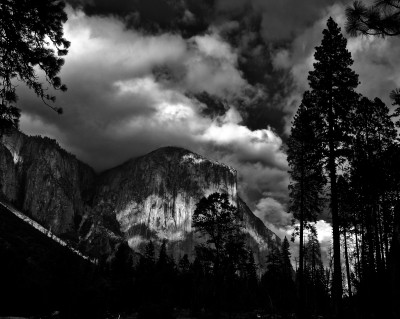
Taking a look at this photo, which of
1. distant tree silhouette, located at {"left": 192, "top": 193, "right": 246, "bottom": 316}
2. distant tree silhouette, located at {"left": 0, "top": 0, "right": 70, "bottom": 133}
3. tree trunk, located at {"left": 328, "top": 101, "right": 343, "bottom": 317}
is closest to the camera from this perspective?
distant tree silhouette, located at {"left": 0, "top": 0, "right": 70, "bottom": 133}

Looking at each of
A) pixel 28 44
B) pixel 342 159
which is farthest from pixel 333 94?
pixel 28 44

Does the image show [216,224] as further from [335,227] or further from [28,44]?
[28,44]

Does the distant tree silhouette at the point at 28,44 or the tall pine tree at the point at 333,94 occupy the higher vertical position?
the tall pine tree at the point at 333,94

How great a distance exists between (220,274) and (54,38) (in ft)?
103

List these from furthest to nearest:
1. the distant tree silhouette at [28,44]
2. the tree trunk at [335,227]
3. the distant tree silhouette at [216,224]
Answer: the distant tree silhouette at [216,224] → the tree trunk at [335,227] → the distant tree silhouette at [28,44]

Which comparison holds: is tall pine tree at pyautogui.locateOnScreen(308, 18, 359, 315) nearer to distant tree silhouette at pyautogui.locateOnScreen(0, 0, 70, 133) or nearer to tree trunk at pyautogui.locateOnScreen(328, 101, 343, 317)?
tree trunk at pyautogui.locateOnScreen(328, 101, 343, 317)

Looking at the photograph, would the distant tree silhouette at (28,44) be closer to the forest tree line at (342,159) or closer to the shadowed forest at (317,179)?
the shadowed forest at (317,179)

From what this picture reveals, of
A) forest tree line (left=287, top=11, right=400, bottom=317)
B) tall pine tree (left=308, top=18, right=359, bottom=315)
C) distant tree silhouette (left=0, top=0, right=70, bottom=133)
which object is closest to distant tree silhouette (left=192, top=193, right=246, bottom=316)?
forest tree line (left=287, top=11, right=400, bottom=317)

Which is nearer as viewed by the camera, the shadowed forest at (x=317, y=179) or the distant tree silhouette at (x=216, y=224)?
the shadowed forest at (x=317, y=179)

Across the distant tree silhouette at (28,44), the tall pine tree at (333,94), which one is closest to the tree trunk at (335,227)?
the tall pine tree at (333,94)

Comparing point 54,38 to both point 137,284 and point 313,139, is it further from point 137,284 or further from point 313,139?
point 137,284

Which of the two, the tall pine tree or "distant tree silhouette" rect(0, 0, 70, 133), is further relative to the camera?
the tall pine tree

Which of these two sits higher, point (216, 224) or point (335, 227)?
point (216, 224)

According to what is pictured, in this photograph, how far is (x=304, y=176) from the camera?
2786 cm
